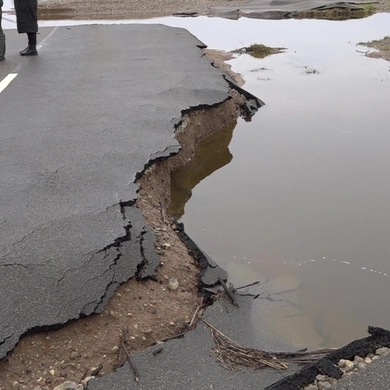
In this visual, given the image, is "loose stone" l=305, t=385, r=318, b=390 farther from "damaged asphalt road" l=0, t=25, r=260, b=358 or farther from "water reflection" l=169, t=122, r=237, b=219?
"water reflection" l=169, t=122, r=237, b=219

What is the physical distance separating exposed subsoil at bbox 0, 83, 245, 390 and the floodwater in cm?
56

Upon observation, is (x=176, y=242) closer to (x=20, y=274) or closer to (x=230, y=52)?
(x=20, y=274)

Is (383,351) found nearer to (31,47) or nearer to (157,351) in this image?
(157,351)

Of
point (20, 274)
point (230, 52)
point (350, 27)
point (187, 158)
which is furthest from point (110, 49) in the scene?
point (350, 27)

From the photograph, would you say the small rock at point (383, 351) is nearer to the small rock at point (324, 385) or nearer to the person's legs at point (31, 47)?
the small rock at point (324, 385)

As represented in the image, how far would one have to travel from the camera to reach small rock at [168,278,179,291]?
3.88 m

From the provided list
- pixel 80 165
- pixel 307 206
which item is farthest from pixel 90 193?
pixel 307 206

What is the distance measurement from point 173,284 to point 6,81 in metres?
6.00

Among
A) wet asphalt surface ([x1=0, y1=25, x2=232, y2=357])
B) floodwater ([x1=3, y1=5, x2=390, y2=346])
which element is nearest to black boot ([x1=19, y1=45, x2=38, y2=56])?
wet asphalt surface ([x1=0, y1=25, x2=232, y2=357])

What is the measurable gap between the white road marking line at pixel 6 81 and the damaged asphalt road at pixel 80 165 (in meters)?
0.13

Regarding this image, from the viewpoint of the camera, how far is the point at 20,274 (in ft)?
11.7

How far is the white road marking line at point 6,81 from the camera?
320 inches

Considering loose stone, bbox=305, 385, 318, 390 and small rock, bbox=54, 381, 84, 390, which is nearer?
loose stone, bbox=305, 385, 318, 390

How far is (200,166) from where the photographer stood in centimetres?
693
